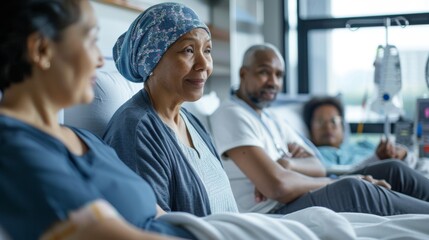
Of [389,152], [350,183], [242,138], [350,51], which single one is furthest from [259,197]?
[350,51]

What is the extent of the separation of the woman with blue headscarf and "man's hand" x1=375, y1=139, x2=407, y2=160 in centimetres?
123

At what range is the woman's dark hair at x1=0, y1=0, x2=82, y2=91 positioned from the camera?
1126 mm

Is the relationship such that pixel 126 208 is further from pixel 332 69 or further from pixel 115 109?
pixel 332 69

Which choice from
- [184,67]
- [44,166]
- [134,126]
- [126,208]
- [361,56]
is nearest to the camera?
[44,166]

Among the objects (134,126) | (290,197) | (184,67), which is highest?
(184,67)

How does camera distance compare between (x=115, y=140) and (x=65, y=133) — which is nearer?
(x=65, y=133)

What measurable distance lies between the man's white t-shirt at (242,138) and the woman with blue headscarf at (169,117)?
0.44m

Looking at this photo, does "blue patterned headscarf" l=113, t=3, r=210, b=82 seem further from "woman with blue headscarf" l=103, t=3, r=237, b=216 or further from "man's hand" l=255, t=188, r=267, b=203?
"man's hand" l=255, t=188, r=267, b=203

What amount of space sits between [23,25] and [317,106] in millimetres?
3029

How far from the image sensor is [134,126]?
1.72 metres

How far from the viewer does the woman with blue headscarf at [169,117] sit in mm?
1700

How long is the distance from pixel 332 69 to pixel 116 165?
3.68 metres

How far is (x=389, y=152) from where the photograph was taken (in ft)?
9.68

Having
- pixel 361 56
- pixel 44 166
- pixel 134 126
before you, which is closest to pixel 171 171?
pixel 134 126
